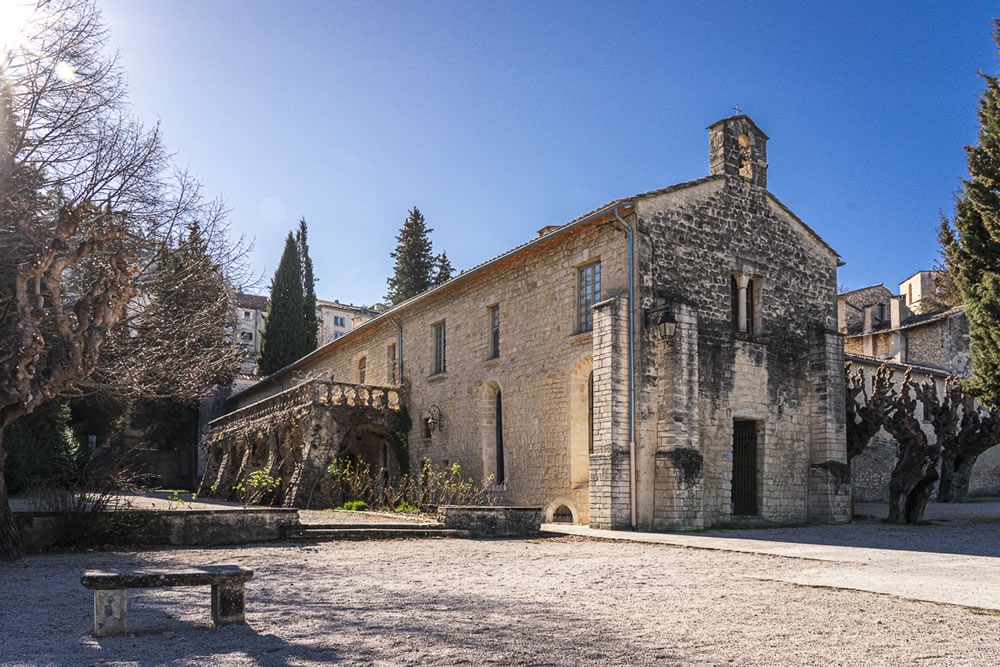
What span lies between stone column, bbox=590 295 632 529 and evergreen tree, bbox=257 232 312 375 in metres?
28.9

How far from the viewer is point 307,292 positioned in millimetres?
45500

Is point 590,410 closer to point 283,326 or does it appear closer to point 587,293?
point 587,293

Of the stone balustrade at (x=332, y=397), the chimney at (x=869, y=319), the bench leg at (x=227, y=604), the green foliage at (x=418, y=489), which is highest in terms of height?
the chimney at (x=869, y=319)

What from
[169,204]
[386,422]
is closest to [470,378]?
[386,422]

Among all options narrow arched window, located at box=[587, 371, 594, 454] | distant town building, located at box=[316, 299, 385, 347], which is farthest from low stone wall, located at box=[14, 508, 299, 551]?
distant town building, located at box=[316, 299, 385, 347]

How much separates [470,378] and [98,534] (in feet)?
37.1

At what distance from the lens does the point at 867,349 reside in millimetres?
36031

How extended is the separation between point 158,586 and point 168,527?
6665 mm

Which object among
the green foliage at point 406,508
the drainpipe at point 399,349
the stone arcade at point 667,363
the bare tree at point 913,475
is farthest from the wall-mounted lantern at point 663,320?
the drainpipe at point 399,349

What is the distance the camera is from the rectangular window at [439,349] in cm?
2270

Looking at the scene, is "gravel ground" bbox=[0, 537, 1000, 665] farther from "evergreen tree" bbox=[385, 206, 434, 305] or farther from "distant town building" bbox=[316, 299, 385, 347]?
"distant town building" bbox=[316, 299, 385, 347]

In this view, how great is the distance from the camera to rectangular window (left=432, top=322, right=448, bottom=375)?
74.5 feet

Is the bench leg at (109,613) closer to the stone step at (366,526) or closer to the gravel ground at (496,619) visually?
the gravel ground at (496,619)

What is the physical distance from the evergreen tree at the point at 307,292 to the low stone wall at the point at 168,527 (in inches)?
1233
